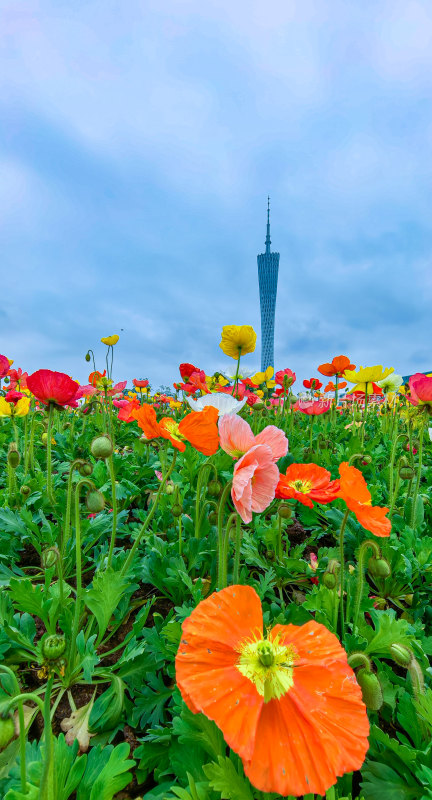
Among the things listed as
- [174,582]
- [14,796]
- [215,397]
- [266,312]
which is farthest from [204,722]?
[266,312]

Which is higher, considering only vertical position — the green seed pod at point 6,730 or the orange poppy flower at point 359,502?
the orange poppy flower at point 359,502

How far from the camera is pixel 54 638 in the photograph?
0.68 metres

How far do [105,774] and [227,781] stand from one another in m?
0.27

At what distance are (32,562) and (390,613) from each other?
1563 mm

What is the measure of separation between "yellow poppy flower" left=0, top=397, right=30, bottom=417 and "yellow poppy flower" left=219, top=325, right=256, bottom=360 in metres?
1.31

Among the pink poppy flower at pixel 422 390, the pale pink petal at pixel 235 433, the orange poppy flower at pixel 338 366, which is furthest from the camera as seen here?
the orange poppy flower at pixel 338 366

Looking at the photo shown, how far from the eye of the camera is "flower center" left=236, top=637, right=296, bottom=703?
0.55 metres

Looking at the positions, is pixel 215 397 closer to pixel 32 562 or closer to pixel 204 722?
pixel 204 722

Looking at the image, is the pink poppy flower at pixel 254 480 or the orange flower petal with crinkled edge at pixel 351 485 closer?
the pink poppy flower at pixel 254 480

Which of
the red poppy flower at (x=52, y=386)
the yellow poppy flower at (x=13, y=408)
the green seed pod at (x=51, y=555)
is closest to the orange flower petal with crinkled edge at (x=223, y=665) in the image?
the green seed pod at (x=51, y=555)

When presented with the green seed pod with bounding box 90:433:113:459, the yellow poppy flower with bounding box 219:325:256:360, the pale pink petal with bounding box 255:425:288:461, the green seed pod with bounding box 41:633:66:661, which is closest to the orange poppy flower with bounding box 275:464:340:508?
the pale pink petal with bounding box 255:425:288:461

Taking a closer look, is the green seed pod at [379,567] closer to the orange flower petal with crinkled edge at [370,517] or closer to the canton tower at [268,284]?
the orange flower petal with crinkled edge at [370,517]

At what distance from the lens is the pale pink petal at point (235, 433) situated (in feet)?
2.99

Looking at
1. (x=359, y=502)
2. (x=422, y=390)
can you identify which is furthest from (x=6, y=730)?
(x=422, y=390)
